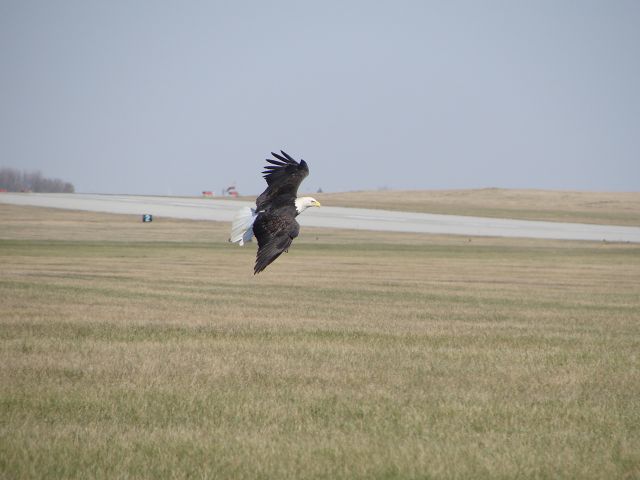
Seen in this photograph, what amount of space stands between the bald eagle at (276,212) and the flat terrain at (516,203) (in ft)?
243

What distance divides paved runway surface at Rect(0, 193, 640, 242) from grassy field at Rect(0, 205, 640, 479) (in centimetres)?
4363

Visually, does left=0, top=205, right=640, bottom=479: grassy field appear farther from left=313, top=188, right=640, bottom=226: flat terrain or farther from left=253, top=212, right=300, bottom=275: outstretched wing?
left=313, top=188, right=640, bottom=226: flat terrain

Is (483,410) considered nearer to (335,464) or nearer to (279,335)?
(335,464)

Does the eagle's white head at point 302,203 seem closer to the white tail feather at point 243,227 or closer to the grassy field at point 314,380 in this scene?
the white tail feather at point 243,227

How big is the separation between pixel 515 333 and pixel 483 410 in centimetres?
776

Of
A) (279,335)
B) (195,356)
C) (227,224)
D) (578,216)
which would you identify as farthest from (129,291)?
(578,216)

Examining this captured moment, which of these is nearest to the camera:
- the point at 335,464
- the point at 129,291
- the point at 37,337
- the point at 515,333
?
the point at 335,464

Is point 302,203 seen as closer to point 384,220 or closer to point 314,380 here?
point 314,380

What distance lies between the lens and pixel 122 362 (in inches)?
590

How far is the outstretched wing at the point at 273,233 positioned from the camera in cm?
1471

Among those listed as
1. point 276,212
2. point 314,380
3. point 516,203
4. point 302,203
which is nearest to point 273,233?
point 276,212

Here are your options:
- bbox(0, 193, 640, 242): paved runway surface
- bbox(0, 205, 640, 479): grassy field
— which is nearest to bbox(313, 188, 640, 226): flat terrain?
bbox(0, 193, 640, 242): paved runway surface

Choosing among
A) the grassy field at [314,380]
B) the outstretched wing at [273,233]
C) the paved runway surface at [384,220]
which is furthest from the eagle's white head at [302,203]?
the paved runway surface at [384,220]

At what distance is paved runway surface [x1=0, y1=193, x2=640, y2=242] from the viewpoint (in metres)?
75.6
